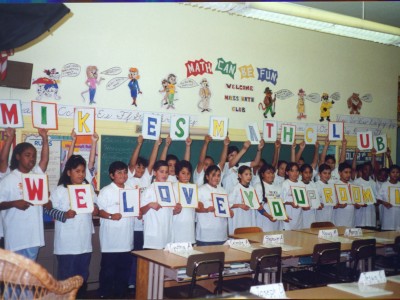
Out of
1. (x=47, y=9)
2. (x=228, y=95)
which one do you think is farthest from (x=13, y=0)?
(x=228, y=95)

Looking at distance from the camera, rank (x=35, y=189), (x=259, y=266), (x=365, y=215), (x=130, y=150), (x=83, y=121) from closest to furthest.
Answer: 1. (x=259, y=266)
2. (x=35, y=189)
3. (x=83, y=121)
4. (x=130, y=150)
5. (x=365, y=215)

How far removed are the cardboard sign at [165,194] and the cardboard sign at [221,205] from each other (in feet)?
1.59

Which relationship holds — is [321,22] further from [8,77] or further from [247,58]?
[8,77]

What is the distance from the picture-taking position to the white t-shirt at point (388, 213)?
6.30 m

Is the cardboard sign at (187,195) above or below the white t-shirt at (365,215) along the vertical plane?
above

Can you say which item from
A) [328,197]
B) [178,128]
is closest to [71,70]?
[178,128]

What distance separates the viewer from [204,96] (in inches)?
249

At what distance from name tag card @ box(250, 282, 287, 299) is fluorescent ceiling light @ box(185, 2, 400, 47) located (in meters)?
2.84

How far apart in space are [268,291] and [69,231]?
2294 millimetres

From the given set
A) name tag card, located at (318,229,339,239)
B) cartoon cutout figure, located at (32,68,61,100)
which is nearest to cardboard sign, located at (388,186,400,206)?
name tag card, located at (318,229,339,239)

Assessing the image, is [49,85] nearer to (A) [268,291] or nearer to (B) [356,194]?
(A) [268,291]

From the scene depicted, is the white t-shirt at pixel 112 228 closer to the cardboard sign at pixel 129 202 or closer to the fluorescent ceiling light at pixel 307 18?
the cardboard sign at pixel 129 202

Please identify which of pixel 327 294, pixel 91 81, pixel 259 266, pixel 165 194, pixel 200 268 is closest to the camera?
pixel 327 294

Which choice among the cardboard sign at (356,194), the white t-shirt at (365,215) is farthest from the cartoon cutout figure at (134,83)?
the white t-shirt at (365,215)
